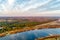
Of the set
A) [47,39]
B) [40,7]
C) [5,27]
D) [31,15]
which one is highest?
[40,7]

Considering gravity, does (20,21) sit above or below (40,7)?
below

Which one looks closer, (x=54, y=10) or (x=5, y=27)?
(x=5, y=27)

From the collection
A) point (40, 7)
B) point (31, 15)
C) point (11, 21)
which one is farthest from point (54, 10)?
point (11, 21)

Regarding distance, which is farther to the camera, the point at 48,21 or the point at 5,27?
the point at 48,21

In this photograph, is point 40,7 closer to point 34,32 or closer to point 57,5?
point 57,5

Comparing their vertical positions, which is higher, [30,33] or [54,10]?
[54,10]

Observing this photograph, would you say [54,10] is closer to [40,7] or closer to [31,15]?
[40,7]

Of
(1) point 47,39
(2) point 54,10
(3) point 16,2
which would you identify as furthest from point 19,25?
(2) point 54,10
